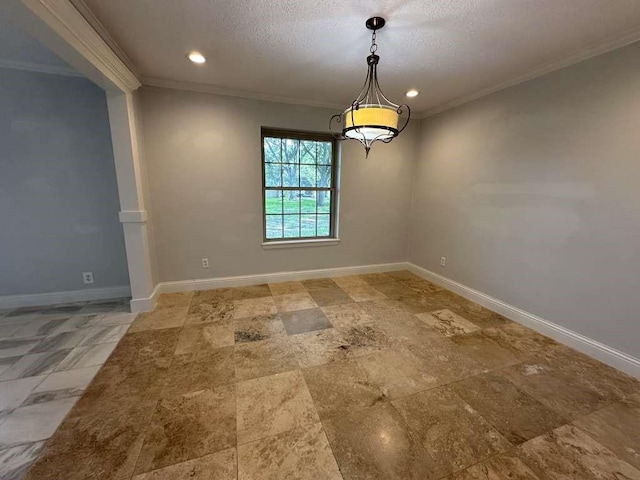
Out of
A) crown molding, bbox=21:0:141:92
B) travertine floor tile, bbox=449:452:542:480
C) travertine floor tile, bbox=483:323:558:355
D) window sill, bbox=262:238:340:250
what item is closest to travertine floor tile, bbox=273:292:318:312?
window sill, bbox=262:238:340:250

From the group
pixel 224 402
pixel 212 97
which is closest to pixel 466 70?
pixel 212 97

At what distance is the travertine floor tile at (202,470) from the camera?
1202 millimetres

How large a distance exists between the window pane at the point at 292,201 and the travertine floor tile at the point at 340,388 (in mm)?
2273

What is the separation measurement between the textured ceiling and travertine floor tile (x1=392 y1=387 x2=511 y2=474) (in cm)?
251

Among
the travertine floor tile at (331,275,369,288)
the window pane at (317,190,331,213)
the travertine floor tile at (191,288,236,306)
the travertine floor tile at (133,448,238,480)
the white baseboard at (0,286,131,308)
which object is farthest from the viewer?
the window pane at (317,190,331,213)

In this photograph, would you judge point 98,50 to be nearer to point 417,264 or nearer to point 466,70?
point 466,70

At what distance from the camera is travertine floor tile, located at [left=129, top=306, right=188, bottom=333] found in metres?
2.48

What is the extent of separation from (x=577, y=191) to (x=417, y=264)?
2.19 meters

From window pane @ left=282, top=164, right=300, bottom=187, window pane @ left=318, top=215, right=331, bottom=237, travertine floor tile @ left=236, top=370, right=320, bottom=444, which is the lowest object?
travertine floor tile @ left=236, top=370, right=320, bottom=444

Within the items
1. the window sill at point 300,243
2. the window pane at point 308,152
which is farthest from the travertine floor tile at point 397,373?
the window pane at point 308,152

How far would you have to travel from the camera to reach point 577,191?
2.20m

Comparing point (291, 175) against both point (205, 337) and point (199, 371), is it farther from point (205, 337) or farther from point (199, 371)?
point (199, 371)

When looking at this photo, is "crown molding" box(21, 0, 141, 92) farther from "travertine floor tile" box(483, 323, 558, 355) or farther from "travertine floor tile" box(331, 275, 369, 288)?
"travertine floor tile" box(483, 323, 558, 355)

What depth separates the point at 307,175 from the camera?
370 centimetres
